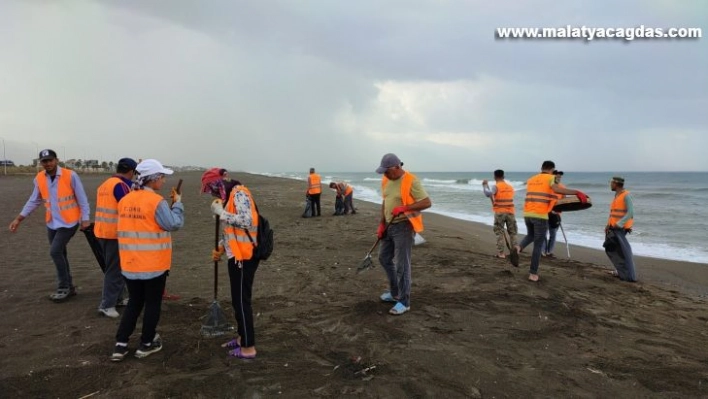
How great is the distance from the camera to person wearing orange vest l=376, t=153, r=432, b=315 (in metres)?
4.79

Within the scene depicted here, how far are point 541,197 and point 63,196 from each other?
22.7 ft

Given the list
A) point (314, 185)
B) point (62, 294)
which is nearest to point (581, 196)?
point (62, 294)

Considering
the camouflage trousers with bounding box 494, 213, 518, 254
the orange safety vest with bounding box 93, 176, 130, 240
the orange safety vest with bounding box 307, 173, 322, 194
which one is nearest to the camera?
the orange safety vest with bounding box 93, 176, 130, 240

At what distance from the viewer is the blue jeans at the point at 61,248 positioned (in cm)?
507

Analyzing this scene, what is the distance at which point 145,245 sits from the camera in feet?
11.6

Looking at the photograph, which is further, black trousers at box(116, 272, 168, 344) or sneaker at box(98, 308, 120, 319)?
sneaker at box(98, 308, 120, 319)

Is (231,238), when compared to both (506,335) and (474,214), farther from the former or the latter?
(474,214)

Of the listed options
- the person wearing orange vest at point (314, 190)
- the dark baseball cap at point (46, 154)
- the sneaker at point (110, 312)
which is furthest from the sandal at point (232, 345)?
the person wearing orange vest at point (314, 190)

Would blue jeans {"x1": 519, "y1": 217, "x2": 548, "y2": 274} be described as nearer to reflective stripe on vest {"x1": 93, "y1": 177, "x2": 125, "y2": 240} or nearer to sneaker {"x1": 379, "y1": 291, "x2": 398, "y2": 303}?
sneaker {"x1": 379, "y1": 291, "x2": 398, "y2": 303}

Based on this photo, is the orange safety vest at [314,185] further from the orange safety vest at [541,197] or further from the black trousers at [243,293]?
the black trousers at [243,293]

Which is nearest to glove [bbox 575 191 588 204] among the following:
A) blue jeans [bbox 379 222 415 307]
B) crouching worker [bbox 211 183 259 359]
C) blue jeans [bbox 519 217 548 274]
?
blue jeans [bbox 519 217 548 274]

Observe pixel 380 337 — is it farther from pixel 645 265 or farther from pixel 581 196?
pixel 645 265

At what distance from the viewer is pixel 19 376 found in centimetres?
346

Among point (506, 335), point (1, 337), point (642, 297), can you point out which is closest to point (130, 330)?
point (1, 337)
